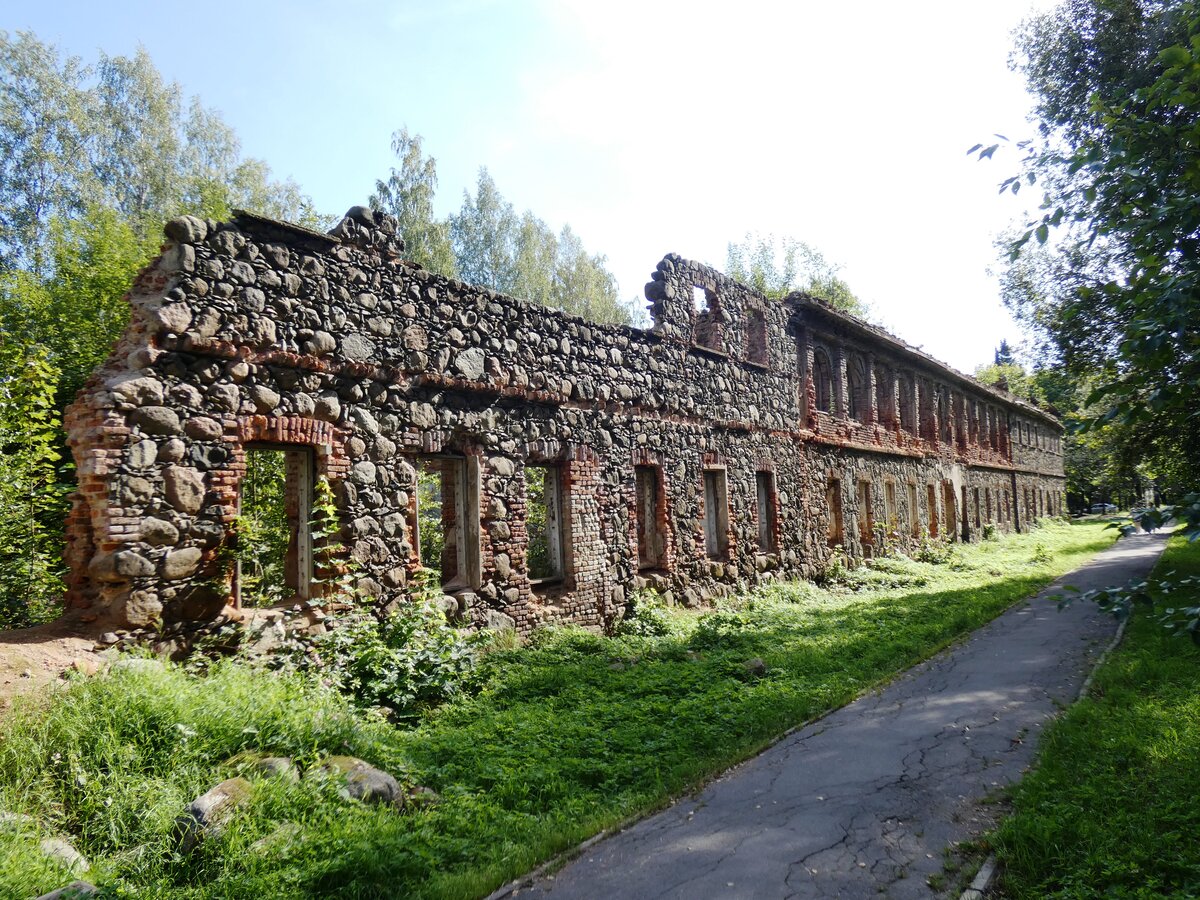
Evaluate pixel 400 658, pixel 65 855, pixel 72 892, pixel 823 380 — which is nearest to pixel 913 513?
pixel 823 380

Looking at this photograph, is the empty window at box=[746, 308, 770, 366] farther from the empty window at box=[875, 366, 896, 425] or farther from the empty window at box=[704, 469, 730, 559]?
the empty window at box=[875, 366, 896, 425]

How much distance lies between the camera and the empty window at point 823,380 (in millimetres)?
18809

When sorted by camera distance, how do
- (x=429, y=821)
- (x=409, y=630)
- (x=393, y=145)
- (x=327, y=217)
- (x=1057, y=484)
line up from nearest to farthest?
(x=429, y=821) < (x=409, y=630) < (x=327, y=217) < (x=393, y=145) < (x=1057, y=484)

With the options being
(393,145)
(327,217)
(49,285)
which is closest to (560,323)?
(49,285)

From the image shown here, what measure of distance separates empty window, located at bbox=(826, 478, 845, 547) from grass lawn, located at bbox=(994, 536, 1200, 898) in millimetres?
11340

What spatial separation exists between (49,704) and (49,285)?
17.6 meters

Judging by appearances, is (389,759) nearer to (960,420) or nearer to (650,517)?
(650,517)

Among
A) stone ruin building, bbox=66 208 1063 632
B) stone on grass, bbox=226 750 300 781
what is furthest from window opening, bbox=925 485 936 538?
stone on grass, bbox=226 750 300 781

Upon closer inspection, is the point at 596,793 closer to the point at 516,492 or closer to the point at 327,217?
the point at 516,492

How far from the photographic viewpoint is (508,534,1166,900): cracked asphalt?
3.89 metres

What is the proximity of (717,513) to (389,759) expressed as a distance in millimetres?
9713

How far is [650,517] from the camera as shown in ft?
40.9

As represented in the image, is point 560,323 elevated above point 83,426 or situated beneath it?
elevated above

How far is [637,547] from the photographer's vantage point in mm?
11570
